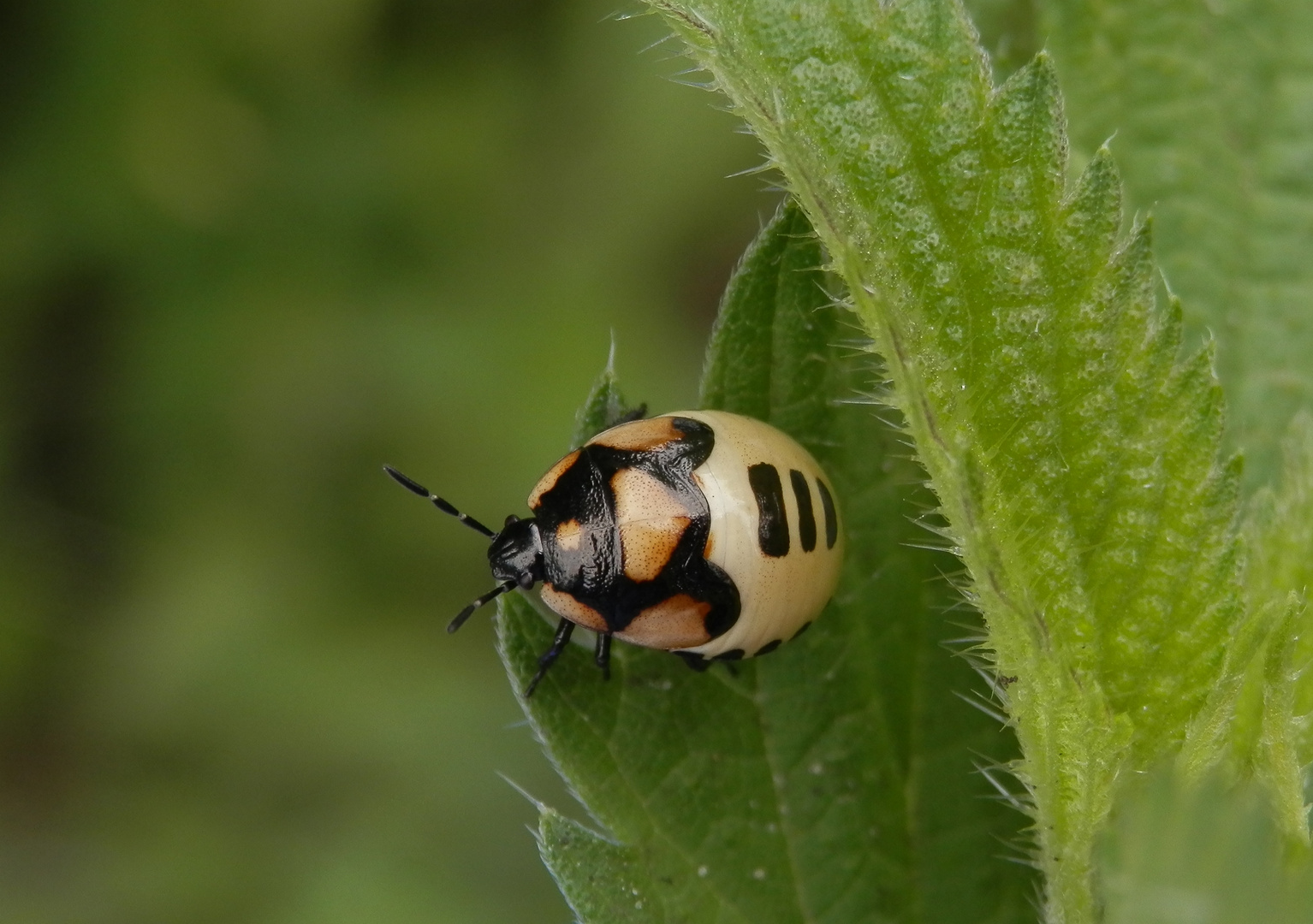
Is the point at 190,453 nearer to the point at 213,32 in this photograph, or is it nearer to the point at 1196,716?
the point at 213,32

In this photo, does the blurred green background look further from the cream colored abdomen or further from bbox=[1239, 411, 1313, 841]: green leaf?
bbox=[1239, 411, 1313, 841]: green leaf

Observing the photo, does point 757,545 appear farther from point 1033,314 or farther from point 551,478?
point 1033,314

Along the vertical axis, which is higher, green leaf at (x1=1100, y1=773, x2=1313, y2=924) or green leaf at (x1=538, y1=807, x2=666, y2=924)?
green leaf at (x1=1100, y1=773, x2=1313, y2=924)

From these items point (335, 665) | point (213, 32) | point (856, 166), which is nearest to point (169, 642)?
point (335, 665)

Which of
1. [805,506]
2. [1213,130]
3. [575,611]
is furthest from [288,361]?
[1213,130]

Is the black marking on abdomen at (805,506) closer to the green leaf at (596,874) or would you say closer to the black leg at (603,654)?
the black leg at (603,654)

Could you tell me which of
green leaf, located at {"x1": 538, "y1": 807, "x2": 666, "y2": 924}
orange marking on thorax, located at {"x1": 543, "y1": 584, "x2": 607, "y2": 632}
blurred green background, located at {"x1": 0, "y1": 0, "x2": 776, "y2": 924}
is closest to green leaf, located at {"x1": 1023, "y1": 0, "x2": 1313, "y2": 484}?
orange marking on thorax, located at {"x1": 543, "y1": 584, "x2": 607, "y2": 632}

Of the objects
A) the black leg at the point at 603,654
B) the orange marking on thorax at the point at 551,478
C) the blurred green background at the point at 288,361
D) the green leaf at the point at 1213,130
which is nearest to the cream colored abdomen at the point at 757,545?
the black leg at the point at 603,654
